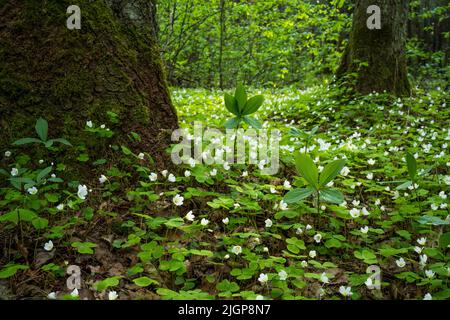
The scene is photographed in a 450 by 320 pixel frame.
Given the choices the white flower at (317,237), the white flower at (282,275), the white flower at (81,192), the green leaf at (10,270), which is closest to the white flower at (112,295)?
the green leaf at (10,270)

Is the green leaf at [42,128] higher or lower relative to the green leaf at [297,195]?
higher

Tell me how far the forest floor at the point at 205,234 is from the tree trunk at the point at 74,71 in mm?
204

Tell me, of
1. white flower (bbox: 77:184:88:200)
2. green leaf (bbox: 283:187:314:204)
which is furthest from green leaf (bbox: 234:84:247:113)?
white flower (bbox: 77:184:88:200)

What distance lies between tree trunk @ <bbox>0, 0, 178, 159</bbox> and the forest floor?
0.20m

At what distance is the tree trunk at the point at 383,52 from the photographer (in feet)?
22.0

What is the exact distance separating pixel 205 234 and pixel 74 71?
1.82 meters

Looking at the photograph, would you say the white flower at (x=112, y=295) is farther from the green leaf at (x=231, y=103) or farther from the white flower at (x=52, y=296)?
the green leaf at (x=231, y=103)

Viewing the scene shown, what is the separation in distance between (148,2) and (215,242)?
2.54 meters

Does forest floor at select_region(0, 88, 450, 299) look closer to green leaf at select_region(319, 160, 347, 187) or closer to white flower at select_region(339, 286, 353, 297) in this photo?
white flower at select_region(339, 286, 353, 297)

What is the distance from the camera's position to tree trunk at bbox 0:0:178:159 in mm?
2842

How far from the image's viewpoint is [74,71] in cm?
298

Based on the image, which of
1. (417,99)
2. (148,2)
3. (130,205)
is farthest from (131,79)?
(417,99)

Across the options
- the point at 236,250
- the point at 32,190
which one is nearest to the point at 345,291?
the point at 236,250
